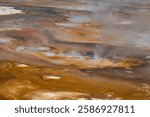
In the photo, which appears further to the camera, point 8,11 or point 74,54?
point 8,11

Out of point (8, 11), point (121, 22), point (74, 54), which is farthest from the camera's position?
point (8, 11)

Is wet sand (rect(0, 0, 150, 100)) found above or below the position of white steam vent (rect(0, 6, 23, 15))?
below

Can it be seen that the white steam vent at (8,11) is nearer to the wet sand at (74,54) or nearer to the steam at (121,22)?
the wet sand at (74,54)

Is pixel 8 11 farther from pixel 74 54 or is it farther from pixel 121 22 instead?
pixel 74 54

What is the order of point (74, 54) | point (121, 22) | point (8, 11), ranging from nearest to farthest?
point (74, 54) < point (121, 22) < point (8, 11)

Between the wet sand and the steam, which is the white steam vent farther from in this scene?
the steam

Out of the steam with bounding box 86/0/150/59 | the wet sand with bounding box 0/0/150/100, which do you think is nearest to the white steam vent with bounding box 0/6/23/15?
the wet sand with bounding box 0/0/150/100

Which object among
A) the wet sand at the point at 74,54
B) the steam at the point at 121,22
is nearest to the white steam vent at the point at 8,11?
the wet sand at the point at 74,54

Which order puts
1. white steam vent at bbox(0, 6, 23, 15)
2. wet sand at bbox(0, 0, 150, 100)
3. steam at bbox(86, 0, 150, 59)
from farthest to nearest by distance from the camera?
white steam vent at bbox(0, 6, 23, 15) < steam at bbox(86, 0, 150, 59) < wet sand at bbox(0, 0, 150, 100)

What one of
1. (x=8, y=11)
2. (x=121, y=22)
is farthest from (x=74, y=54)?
(x=8, y=11)

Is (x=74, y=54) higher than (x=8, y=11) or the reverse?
the reverse
